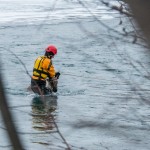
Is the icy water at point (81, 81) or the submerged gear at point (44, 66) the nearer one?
the icy water at point (81, 81)

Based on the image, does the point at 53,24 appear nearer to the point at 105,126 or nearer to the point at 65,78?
the point at 65,78

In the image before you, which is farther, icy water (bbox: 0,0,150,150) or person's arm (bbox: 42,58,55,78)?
person's arm (bbox: 42,58,55,78)

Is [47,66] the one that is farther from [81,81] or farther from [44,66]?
[81,81]

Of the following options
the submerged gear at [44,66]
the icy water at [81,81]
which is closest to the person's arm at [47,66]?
the submerged gear at [44,66]

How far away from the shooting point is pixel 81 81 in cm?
1842

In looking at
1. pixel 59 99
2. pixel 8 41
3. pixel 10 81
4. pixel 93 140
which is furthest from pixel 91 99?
pixel 8 41

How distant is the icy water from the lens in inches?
115

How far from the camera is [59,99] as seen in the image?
15.4 meters

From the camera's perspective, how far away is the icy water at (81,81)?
2934mm

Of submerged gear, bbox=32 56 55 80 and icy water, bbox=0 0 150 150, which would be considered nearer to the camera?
icy water, bbox=0 0 150 150

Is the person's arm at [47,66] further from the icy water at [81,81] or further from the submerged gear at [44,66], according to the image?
the icy water at [81,81]

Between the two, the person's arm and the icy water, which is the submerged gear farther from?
the icy water

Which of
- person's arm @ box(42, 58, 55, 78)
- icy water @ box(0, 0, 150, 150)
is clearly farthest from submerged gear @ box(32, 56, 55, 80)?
icy water @ box(0, 0, 150, 150)

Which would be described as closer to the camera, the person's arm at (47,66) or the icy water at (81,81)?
the icy water at (81,81)
